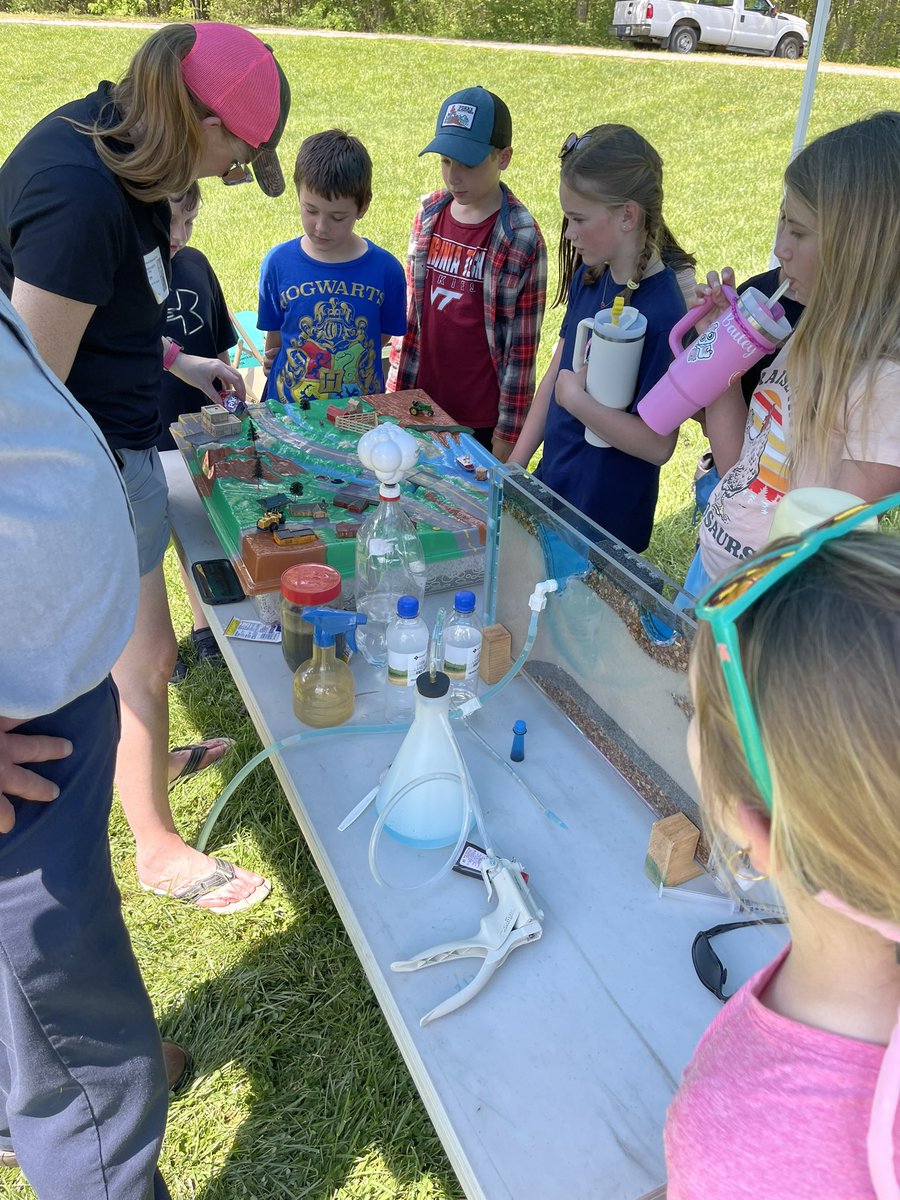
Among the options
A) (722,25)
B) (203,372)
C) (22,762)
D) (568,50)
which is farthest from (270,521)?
(722,25)

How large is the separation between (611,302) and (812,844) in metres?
1.82

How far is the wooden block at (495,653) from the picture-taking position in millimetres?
1730

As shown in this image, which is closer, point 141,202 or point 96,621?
point 96,621

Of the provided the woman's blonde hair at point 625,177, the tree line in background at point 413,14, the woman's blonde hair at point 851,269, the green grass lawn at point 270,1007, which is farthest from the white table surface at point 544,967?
the tree line in background at point 413,14

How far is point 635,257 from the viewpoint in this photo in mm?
2246

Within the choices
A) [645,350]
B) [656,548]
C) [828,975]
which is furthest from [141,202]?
[656,548]

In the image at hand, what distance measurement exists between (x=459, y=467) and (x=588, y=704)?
0.89 metres

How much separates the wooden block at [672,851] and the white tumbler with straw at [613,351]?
1.08 meters

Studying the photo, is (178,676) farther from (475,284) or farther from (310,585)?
(475,284)

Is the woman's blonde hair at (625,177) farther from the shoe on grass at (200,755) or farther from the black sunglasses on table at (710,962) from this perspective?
the shoe on grass at (200,755)

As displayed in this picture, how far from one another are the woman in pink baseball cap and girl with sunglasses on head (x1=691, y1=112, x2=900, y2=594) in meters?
1.03

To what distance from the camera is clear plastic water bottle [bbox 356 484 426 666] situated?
1.82m

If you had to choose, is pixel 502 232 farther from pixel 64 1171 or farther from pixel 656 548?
pixel 64 1171

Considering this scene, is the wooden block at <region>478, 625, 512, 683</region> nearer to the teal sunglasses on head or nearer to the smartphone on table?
the smartphone on table
